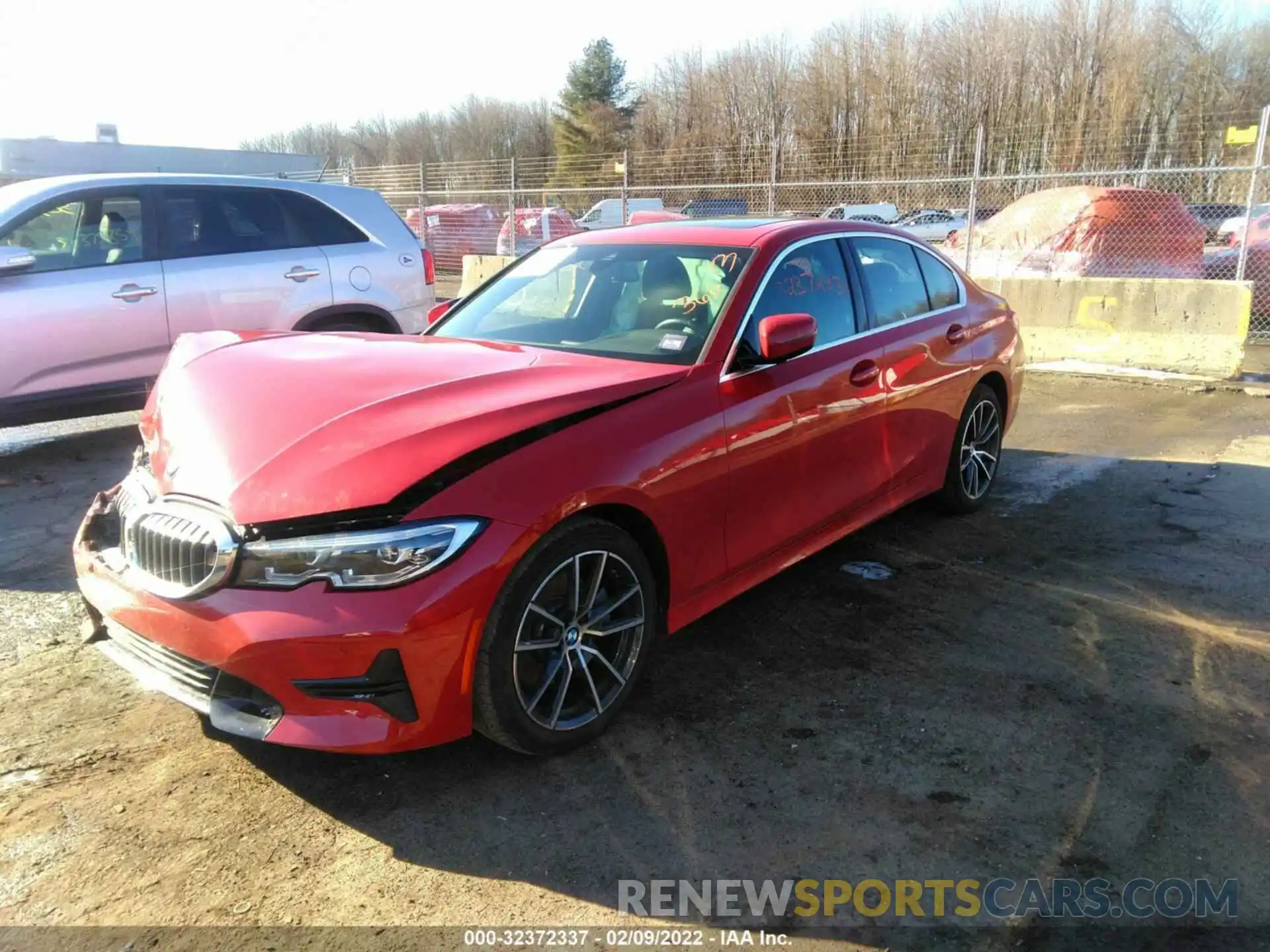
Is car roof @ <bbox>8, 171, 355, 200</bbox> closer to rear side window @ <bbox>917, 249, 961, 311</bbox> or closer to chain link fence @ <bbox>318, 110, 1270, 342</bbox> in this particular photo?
chain link fence @ <bbox>318, 110, 1270, 342</bbox>

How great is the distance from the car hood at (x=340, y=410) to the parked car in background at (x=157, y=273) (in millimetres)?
3119

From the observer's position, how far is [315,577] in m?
2.52

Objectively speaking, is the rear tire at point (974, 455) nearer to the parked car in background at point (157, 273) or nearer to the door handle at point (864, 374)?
the door handle at point (864, 374)

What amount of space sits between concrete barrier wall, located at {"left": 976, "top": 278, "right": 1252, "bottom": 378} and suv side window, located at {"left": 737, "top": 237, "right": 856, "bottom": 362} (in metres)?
7.00

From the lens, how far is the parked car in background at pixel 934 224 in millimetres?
21734

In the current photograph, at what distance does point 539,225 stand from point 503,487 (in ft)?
64.0

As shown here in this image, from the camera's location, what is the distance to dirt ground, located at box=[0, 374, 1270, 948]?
2.47 m

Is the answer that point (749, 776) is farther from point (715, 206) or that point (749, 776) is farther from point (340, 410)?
point (715, 206)

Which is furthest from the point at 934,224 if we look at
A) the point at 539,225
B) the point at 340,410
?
the point at 340,410

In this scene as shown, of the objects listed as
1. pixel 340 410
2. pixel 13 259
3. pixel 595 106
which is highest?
pixel 595 106

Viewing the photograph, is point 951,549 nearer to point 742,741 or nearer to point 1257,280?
point 742,741

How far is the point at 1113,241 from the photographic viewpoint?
38.4ft

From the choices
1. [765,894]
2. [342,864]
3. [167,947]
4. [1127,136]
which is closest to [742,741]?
[765,894]

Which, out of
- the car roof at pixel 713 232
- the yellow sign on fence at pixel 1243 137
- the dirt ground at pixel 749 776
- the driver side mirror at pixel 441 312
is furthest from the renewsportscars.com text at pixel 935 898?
the yellow sign on fence at pixel 1243 137
